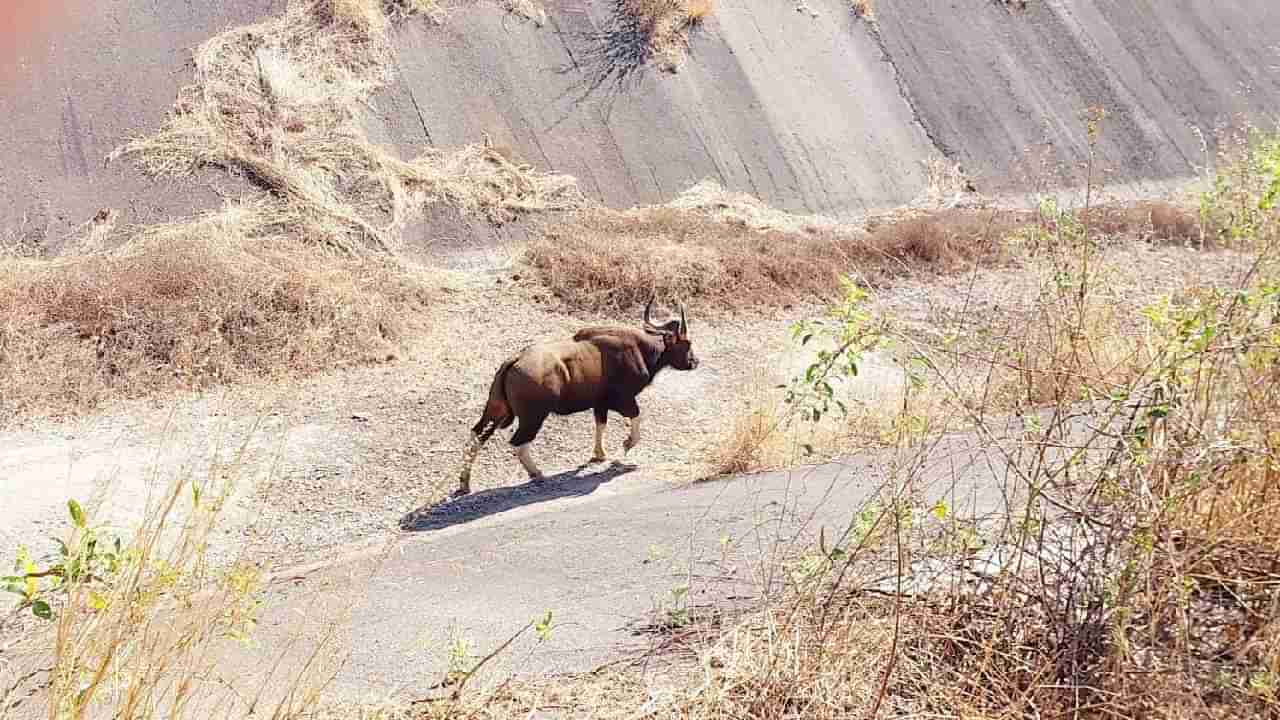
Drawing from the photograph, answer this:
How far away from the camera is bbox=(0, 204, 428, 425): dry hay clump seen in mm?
12852

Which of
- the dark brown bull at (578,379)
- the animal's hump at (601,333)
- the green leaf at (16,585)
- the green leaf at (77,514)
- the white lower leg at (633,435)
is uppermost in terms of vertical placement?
the green leaf at (77,514)

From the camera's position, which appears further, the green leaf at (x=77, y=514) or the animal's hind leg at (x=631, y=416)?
the animal's hind leg at (x=631, y=416)

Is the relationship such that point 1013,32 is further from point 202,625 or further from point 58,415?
point 202,625

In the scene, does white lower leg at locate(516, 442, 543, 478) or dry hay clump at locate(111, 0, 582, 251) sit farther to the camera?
dry hay clump at locate(111, 0, 582, 251)

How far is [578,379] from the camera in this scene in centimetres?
1119

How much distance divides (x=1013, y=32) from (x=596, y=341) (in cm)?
2014

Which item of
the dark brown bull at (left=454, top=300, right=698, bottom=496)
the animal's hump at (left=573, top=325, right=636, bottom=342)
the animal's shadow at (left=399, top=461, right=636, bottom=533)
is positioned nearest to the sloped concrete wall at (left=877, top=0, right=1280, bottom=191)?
the dark brown bull at (left=454, top=300, right=698, bottom=496)

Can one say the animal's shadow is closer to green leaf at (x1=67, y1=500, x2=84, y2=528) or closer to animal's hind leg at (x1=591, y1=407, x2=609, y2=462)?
animal's hind leg at (x1=591, y1=407, x2=609, y2=462)

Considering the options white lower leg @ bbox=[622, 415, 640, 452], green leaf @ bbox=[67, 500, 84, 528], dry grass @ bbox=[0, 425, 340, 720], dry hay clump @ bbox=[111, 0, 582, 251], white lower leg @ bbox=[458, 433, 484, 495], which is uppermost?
dry hay clump @ bbox=[111, 0, 582, 251]

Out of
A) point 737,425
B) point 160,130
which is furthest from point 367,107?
point 737,425

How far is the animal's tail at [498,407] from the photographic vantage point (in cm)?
1073

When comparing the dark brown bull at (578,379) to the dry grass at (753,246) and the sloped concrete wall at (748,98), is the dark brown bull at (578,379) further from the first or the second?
the sloped concrete wall at (748,98)

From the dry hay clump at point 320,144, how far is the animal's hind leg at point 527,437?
23.3 ft

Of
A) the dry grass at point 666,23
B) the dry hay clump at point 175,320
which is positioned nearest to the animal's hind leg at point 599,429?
the dry hay clump at point 175,320
